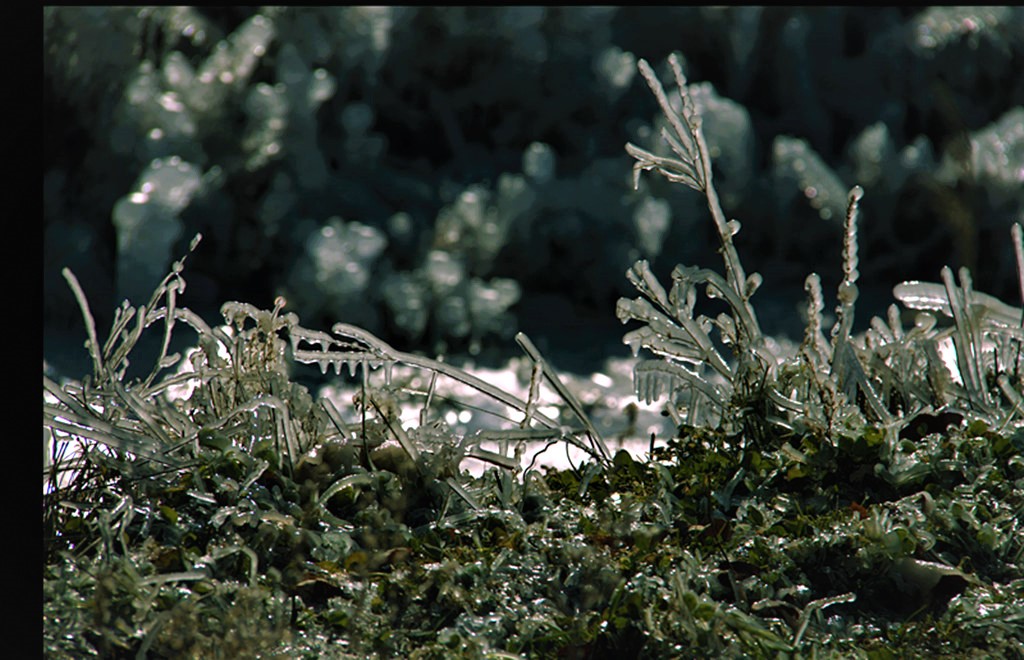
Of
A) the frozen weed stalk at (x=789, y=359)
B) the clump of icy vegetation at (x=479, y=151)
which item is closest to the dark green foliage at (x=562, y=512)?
the frozen weed stalk at (x=789, y=359)

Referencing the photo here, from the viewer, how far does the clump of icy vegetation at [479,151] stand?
3.79 metres

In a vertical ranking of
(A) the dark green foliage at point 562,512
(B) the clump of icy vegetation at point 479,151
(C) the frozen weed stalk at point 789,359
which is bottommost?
(A) the dark green foliage at point 562,512

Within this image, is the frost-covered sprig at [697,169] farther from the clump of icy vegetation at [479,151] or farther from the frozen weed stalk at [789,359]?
the clump of icy vegetation at [479,151]

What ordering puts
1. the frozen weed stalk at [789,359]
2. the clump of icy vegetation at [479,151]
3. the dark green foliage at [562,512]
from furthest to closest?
the clump of icy vegetation at [479,151] < the frozen weed stalk at [789,359] < the dark green foliage at [562,512]

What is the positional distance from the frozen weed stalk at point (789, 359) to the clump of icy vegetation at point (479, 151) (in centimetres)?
197

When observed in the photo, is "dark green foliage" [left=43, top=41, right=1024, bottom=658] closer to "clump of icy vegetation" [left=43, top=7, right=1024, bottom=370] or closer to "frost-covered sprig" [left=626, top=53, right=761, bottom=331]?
"frost-covered sprig" [left=626, top=53, right=761, bottom=331]

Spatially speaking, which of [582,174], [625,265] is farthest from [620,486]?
[582,174]

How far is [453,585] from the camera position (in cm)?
133

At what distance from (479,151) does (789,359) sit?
2761 millimetres

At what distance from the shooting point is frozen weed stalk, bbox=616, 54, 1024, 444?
1608mm

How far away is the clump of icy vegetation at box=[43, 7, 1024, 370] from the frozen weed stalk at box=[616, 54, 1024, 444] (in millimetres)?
1966

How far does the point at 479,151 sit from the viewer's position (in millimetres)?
4340

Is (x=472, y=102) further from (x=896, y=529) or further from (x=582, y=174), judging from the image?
(x=896, y=529)

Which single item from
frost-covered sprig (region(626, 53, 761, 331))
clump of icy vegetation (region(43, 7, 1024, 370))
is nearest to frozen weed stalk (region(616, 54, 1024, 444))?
frost-covered sprig (region(626, 53, 761, 331))
